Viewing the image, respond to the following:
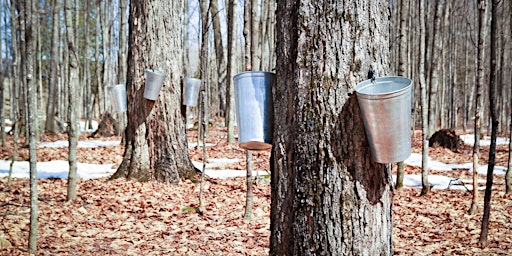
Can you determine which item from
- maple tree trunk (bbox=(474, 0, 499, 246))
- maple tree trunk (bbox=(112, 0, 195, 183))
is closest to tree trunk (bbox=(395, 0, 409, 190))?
maple tree trunk (bbox=(474, 0, 499, 246))

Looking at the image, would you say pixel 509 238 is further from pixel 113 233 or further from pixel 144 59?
pixel 144 59

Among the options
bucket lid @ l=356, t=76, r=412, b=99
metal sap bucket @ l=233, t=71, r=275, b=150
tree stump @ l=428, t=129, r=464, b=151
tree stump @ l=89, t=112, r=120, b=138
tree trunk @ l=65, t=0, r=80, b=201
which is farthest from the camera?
tree stump @ l=89, t=112, r=120, b=138

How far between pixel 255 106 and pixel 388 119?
0.61m

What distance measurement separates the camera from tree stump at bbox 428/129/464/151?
11250 millimetres

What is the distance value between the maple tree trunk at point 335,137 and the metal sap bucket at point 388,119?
6 cm

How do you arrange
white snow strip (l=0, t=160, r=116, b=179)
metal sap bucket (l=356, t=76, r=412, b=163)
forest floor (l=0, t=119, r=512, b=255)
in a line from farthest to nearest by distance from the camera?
white snow strip (l=0, t=160, r=116, b=179), forest floor (l=0, t=119, r=512, b=255), metal sap bucket (l=356, t=76, r=412, b=163)

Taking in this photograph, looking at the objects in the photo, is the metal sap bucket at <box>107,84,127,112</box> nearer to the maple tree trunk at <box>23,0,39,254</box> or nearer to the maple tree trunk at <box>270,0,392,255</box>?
the maple tree trunk at <box>23,0,39,254</box>

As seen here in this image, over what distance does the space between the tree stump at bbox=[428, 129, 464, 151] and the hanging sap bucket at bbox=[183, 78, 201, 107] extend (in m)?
8.90

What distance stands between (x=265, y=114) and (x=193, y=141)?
1040 cm

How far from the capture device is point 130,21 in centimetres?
573

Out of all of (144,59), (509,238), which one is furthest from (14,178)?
(509,238)

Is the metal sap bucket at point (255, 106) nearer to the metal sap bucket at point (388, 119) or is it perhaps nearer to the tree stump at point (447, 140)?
the metal sap bucket at point (388, 119)

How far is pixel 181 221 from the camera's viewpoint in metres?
4.29

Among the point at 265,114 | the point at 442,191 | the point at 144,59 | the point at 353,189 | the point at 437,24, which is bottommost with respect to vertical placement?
the point at 442,191
